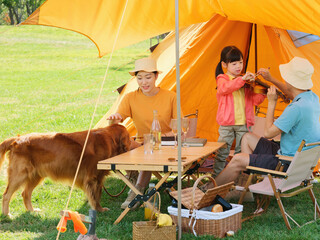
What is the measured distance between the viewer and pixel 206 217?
12.8 ft

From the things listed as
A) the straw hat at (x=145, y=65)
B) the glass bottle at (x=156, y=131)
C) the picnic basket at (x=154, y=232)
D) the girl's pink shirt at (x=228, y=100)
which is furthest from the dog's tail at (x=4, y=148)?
the girl's pink shirt at (x=228, y=100)

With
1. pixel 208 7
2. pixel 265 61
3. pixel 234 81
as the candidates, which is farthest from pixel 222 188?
pixel 265 61

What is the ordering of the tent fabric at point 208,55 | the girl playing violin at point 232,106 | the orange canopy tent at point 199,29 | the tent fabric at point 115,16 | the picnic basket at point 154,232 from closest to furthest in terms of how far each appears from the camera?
the picnic basket at point 154,232, the orange canopy tent at point 199,29, the tent fabric at point 115,16, the girl playing violin at point 232,106, the tent fabric at point 208,55

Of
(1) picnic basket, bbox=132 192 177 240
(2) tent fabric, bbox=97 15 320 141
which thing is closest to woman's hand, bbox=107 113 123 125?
(2) tent fabric, bbox=97 15 320 141

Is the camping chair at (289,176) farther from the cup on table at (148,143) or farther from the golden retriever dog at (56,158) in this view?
the golden retriever dog at (56,158)

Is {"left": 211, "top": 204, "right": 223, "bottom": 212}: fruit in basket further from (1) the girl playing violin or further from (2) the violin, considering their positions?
(2) the violin

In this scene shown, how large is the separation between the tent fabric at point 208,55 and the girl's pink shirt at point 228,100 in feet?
2.85

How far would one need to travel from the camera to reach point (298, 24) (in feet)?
15.0

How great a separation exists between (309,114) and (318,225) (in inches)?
36.1

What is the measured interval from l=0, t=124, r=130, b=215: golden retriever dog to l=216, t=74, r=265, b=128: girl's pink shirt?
4.20ft

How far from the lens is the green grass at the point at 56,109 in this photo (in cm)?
419

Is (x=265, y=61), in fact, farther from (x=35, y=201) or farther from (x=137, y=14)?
(x=35, y=201)

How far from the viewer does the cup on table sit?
4.35 meters

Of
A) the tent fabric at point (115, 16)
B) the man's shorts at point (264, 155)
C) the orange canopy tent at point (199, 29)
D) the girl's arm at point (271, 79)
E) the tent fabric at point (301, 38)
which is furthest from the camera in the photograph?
the tent fabric at point (301, 38)
